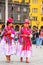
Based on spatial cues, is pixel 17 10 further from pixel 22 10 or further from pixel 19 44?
pixel 19 44

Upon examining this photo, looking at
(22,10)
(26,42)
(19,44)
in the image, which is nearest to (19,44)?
(19,44)

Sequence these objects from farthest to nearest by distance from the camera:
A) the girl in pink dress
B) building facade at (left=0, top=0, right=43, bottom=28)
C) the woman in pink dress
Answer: building facade at (left=0, top=0, right=43, bottom=28) < the girl in pink dress < the woman in pink dress

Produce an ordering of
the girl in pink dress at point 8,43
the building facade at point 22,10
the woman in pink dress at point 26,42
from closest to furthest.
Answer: the woman in pink dress at point 26,42
the girl in pink dress at point 8,43
the building facade at point 22,10

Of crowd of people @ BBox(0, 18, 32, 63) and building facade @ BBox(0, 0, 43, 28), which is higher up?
crowd of people @ BBox(0, 18, 32, 63)

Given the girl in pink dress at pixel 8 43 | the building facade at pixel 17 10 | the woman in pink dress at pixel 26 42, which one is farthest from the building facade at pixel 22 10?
the woman in pink dress at pixel 26 42

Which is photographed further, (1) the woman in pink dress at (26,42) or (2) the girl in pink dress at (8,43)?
(2) the girl in pink dress at (8,43)

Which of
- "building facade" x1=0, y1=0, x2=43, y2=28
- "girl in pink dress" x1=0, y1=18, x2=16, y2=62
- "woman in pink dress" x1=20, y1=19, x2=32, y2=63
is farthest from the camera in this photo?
"building facade" x1=0, y1=0, x2=43, y2=28

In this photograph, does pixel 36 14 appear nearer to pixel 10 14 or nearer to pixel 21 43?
pixel 10 14

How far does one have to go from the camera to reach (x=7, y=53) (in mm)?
13602

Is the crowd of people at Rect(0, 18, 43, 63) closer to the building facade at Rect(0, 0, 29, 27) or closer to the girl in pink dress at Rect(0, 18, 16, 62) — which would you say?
the girl in pink dress at Rect(0, 18, 16, 62)

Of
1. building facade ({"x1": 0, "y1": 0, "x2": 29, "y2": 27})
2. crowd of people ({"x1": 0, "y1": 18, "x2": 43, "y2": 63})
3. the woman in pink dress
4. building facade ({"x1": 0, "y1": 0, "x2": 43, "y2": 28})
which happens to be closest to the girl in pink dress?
crowd of people ({"x1": 0, "y1": 18, "x2": 43, "y2": 63})

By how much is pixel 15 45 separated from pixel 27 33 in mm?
648

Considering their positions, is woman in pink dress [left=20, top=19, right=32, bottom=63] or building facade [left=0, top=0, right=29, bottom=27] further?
building facade [left=0, top=0, right=29, bottom=27]

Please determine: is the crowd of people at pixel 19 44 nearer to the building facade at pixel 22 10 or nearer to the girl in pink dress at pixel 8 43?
the girl in pink dress at pixel 8 43
